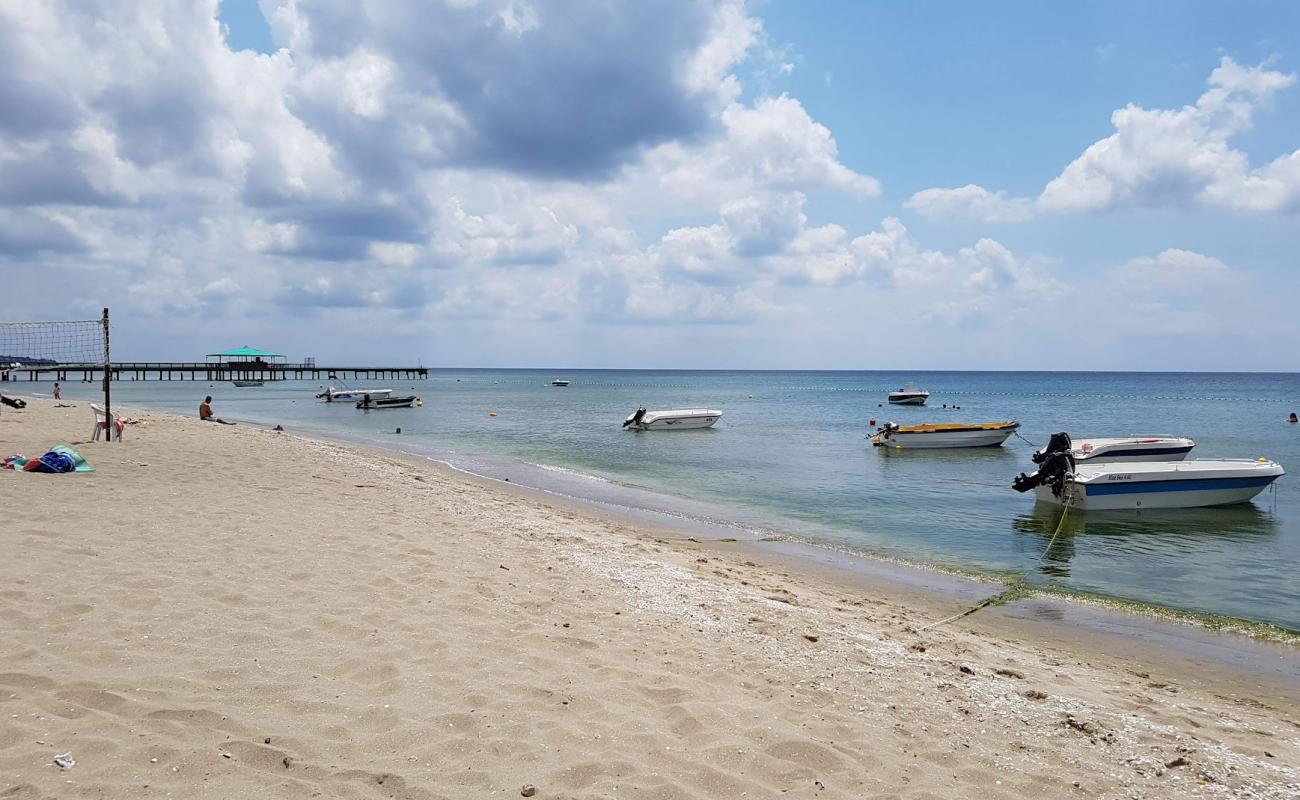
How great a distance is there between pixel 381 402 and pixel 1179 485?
53.0 metres

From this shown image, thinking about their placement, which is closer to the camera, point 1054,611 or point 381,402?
point 1054,611

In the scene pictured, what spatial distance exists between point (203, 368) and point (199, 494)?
4741 inches

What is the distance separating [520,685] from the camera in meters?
4.95

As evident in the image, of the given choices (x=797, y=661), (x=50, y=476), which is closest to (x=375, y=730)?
(x=797, y=661)

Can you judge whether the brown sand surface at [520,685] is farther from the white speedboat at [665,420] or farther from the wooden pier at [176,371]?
the wooden pier at [176,371]

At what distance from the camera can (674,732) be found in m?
4.50

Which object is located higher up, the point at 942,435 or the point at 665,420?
the point at 942,435

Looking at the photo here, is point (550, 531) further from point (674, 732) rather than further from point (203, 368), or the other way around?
point (203, 368)

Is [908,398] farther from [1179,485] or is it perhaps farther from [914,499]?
[914,499]

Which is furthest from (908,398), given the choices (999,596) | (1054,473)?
(999,596)

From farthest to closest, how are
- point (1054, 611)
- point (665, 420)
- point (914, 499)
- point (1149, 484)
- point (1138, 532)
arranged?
point (665, 420), point (914, 499), point (1149, 484), point (1138, 532), point (1054, 611)

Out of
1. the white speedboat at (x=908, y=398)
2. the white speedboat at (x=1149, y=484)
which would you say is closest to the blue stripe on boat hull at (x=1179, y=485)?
the white speedboat at (x=1149, y=484)

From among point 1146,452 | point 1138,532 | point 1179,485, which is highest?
point 1146,452

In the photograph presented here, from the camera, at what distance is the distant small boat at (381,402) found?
185ft
